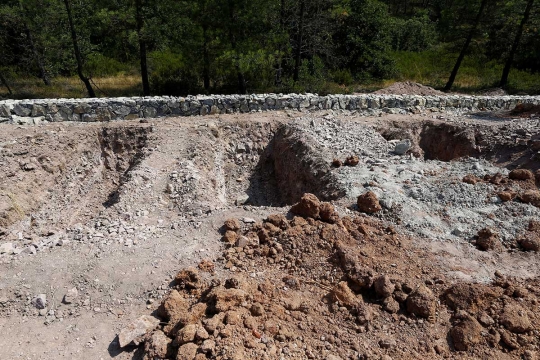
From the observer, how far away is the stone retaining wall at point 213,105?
11.3m

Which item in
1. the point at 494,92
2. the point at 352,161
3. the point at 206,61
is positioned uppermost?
the point at 206,61

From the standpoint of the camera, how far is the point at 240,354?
4137mm

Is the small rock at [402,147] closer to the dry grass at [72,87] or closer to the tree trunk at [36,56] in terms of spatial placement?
the dry grass at [72,87]

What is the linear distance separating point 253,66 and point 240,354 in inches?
457

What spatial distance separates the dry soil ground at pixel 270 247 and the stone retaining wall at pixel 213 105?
656 millimetres

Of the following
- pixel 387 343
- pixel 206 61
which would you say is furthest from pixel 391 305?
pixel 206 61

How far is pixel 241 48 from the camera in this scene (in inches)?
563

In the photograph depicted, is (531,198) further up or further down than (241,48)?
further down

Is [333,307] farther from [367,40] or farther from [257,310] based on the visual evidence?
[367,40]

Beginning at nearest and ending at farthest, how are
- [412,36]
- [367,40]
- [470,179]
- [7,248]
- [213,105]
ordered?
[7,248] < [470,179] < [213,105] < [367,40] < [412,36]

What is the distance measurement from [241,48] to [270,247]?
1031cm

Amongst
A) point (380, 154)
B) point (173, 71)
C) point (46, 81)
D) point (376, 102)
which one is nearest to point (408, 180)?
point (380, 154)

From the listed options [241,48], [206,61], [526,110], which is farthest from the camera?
[206,61]

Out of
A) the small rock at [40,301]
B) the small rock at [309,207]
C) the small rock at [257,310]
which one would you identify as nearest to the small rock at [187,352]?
the small rock at [257,310]
